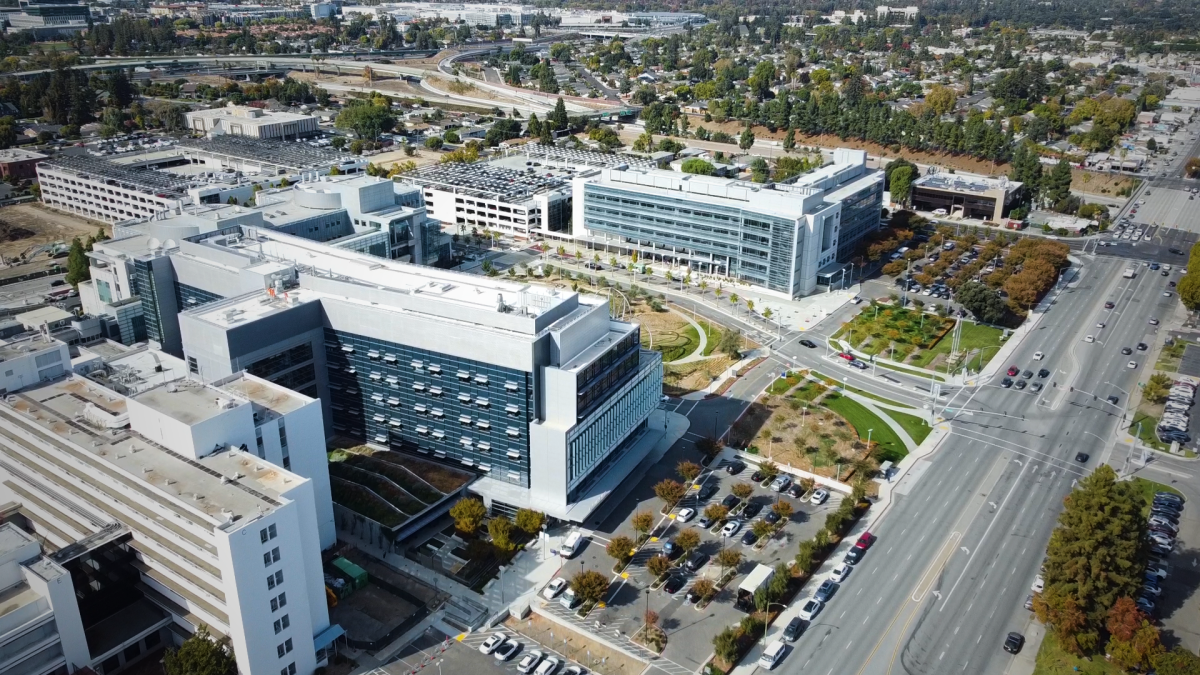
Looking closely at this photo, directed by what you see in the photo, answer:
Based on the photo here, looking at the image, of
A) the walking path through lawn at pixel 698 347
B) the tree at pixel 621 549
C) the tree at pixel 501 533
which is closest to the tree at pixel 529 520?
the tree at pixel 501 533

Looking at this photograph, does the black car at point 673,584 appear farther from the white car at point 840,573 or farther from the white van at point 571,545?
the white car at point 840,573

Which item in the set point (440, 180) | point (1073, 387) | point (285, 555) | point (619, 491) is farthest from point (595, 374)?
point (440, 180)

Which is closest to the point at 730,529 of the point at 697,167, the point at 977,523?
the point at 977,523

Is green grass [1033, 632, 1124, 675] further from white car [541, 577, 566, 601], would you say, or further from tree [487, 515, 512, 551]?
tree [487, 515, 512, 551]

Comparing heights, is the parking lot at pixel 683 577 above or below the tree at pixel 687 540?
below

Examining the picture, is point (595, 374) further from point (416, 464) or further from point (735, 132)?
point (735, 132)
